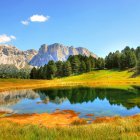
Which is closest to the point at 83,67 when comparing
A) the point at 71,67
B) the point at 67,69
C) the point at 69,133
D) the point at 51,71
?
the point at 71,67

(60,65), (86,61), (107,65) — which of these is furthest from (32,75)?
(107,65)

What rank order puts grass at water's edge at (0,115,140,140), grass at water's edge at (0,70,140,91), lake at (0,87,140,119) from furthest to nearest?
grass at water's edge at (0,70,140,91) < lake at (0,87,140,119) < grass at water's edge at (0,115,140,140)

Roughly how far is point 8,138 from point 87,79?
13438 cm

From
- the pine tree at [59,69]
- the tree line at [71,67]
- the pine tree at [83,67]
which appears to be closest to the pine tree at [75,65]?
the tree line at [71,67]

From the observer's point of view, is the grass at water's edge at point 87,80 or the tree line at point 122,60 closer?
the grass at water's edge at point 87,80

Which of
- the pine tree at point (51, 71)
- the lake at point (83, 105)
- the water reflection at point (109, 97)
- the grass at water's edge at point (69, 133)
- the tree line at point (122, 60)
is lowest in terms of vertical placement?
the lake at point (83, 105)

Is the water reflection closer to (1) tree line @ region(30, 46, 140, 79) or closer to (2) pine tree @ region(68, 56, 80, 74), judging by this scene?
(1) tree line @ region(30, 46, 140, 79)

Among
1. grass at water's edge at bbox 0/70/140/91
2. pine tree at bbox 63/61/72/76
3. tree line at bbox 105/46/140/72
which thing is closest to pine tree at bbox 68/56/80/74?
pine tree at bbox 63/61/72/76

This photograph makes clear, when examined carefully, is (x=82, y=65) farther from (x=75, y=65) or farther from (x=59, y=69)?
(x=59, y=69)

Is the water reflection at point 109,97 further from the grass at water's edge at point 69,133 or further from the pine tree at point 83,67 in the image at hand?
the pine tree at point 83,67

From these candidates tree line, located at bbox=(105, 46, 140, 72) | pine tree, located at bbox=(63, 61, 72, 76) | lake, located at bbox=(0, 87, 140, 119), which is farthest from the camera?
pine tree, located at bbox=(63, 61, 72, 76)

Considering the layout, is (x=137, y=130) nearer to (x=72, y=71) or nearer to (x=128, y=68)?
(x=128, y=68)

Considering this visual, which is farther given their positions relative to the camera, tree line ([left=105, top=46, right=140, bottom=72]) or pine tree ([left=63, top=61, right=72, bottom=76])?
pine tree ([left=63, top=61, right=72, bottom=76])

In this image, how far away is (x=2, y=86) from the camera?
368 feet
